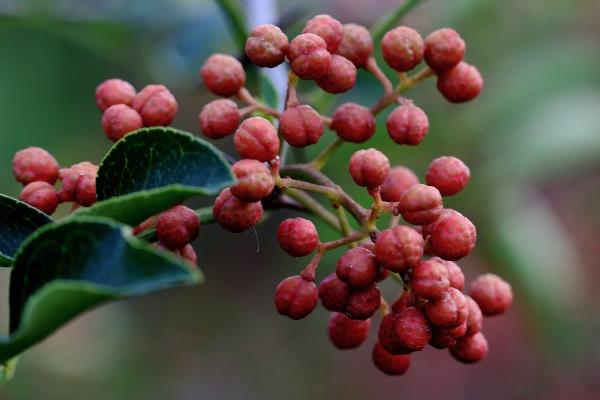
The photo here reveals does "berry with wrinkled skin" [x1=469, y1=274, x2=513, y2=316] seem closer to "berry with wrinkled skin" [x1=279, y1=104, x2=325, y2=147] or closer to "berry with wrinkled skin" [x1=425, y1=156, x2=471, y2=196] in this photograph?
"berry with wrinkled skin" [x1=425, y1=156, x2=471, y2=196]

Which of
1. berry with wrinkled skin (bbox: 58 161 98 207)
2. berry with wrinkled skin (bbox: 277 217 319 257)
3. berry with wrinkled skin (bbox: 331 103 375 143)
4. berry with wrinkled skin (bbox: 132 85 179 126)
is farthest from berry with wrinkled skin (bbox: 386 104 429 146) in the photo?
berry with wrinkled skin (bbox: 58 161 98 207)

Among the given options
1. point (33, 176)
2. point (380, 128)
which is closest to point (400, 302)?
point (33, 176)

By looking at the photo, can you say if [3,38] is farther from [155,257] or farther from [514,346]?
[514,346]

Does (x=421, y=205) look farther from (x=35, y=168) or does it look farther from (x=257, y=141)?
(x=35, y=168)

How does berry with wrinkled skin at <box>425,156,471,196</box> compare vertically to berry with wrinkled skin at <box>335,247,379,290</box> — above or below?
above

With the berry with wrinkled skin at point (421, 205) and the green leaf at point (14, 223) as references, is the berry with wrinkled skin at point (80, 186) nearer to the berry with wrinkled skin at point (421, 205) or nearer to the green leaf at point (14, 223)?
the green leaf at point (14, 223)
